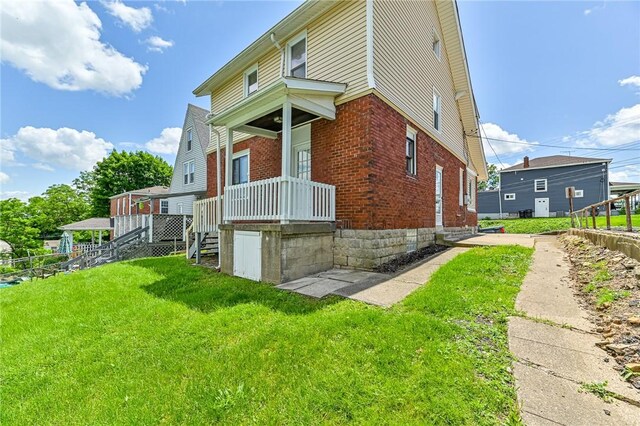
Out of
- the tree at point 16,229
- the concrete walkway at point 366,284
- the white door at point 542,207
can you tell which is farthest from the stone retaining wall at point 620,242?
the tree at point 16,229

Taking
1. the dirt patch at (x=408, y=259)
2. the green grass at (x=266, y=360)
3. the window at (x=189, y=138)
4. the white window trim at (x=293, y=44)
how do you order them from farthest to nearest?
the window at (x=189, y=138)
the white window trim at (x=293, y=44)
the dirt patch at (x=408, y=259)
the green grass at (x=266, y=360)

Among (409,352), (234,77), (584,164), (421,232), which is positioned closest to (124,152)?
(234,77)

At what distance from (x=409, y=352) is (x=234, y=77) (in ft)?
37.2

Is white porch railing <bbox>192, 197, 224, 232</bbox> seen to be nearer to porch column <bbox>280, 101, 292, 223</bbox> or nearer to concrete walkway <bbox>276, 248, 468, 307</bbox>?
porch column <bbox>280, 101, 292, 223</bbox>

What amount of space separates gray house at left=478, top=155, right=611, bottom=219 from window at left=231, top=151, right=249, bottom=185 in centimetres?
3330

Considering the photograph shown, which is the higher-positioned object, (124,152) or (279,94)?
(124,152)

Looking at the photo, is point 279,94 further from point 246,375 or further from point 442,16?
point 442,16

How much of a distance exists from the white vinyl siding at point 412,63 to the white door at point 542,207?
83.3ft

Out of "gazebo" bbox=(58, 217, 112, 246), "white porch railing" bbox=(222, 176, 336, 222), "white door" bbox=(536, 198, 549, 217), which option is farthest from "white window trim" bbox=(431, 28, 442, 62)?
"gazebo" bbox=(58, 217, 112, 246)

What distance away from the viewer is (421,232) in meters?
8.70

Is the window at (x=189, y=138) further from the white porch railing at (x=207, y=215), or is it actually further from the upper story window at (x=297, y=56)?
the upper story window at (x=297, y=56)

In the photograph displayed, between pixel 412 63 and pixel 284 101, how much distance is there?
17.2ft

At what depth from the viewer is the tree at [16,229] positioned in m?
26.3

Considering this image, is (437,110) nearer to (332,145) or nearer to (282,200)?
(332,145)
